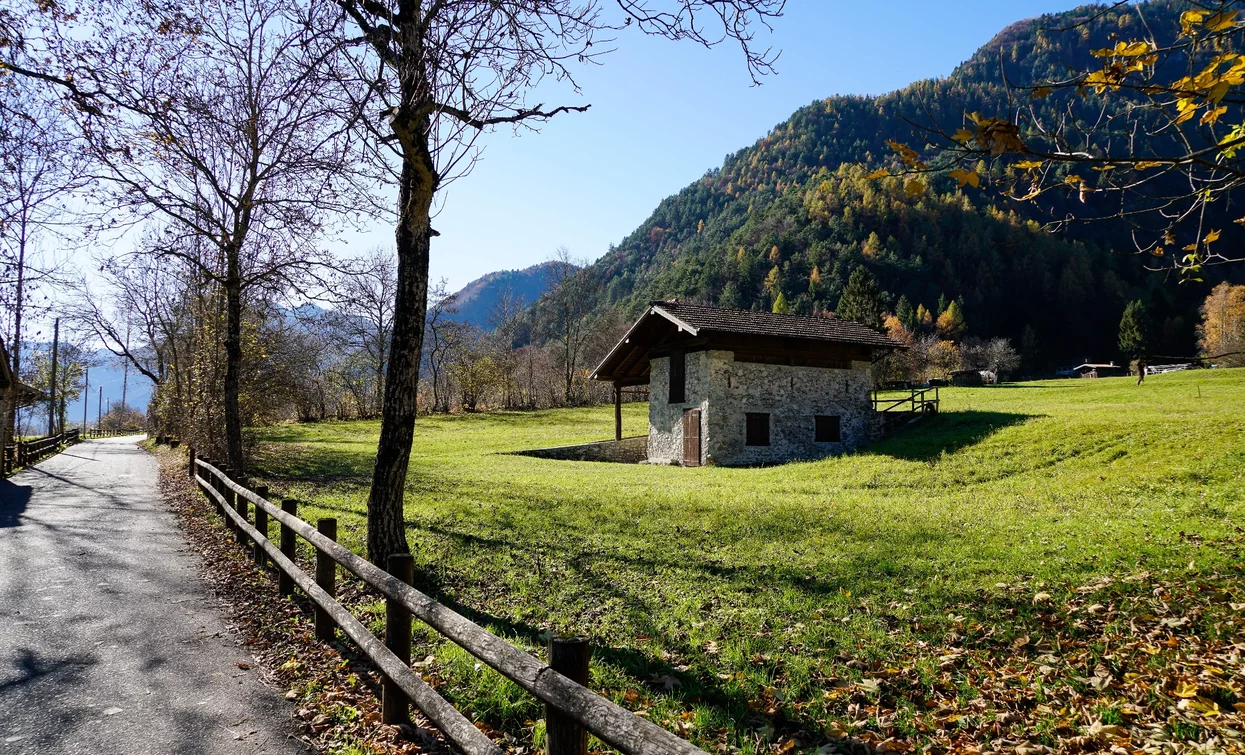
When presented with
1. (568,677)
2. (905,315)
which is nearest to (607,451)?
(568,677)

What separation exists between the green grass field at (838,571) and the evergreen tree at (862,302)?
5207 centimetres

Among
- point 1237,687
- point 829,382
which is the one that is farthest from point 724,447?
point 1237,687

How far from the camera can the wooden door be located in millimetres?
24328

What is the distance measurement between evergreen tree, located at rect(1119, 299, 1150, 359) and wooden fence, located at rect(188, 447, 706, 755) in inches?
3737

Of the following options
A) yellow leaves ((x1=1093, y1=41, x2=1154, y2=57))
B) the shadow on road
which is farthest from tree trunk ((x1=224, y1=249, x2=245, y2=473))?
yellow leaves ((x1=1093, y1=41, x2=1154, y2=57))

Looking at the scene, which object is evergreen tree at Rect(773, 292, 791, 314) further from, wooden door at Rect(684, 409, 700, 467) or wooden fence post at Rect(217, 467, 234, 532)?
wooden fence post at Rect(217, 467, 234, 532)

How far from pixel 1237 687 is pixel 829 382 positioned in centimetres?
2163

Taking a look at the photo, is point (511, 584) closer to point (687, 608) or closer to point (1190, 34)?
point (687, 608)

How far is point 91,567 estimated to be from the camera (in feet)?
28.3

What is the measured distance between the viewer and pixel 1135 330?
77062 millimetres

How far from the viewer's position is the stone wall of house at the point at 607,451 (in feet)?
93.4

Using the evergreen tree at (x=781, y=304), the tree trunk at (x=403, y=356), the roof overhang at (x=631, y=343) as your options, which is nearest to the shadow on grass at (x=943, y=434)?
the roof overhang at (x=631, y=343)

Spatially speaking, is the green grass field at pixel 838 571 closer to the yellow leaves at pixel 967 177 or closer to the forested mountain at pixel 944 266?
the yellow leaves at pixel 967 177

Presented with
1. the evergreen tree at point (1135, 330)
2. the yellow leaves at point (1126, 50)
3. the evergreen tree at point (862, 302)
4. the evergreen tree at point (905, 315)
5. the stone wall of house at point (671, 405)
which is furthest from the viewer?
the evergreen tree at point (905, 315)
